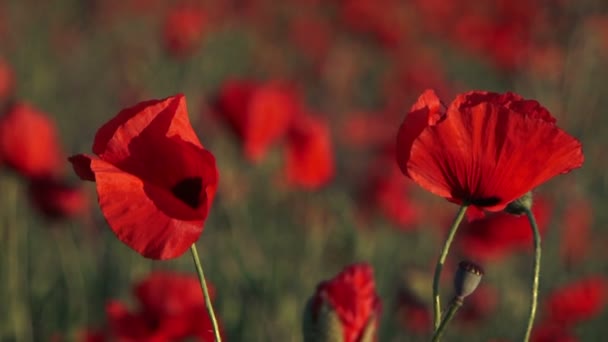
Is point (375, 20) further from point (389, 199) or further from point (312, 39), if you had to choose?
point (389, 199)

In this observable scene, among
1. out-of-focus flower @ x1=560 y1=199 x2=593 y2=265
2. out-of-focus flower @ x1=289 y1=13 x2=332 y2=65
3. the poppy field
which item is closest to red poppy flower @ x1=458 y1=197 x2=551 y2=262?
the poppy field

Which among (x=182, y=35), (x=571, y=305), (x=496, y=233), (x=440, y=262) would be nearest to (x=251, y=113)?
(x=496, y=233)

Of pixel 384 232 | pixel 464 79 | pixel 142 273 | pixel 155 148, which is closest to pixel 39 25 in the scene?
pixel 464 79

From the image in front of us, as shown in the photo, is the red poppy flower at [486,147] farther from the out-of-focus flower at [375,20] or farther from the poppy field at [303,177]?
the out-of-focus flower at [375,20]

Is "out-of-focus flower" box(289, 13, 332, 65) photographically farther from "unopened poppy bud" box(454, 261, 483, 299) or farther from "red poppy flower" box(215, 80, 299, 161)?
"unopened poppy bud" box(454, 261, 483, 299)

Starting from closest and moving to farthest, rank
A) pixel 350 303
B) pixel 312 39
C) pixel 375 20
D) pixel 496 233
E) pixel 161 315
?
pixel 350 303 → pixel 161 315 → pixel 496 233 → pixel 375 20 → pixel 312 39

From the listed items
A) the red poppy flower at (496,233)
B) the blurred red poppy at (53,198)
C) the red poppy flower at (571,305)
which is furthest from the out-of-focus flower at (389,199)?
the blurred red poppy at (53,198)
